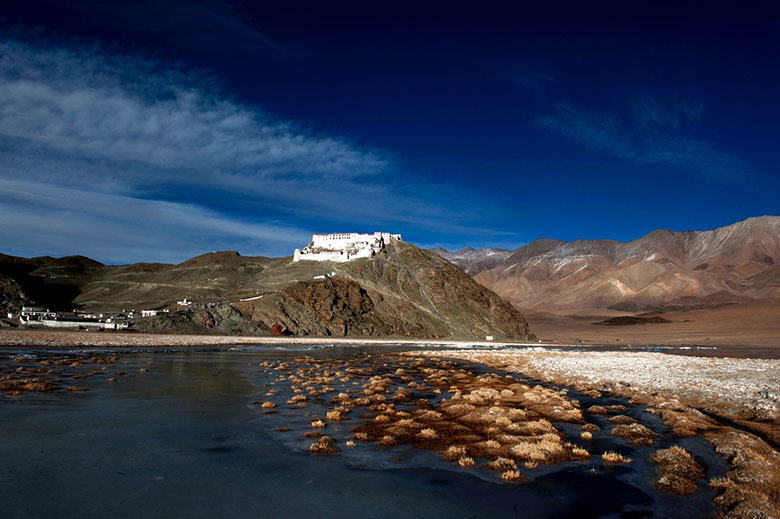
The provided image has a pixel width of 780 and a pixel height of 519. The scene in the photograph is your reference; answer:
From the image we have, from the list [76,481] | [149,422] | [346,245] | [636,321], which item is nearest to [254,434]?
[149,422]

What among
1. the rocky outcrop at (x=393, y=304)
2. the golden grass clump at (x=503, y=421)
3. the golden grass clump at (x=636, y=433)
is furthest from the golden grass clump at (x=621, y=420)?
the rocky outcrop at (x=393, y=304)

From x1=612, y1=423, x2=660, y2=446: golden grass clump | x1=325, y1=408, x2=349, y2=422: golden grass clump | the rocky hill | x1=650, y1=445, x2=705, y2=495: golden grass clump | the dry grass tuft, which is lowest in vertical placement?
the dry grass tuft

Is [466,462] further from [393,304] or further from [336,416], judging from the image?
[393,304]

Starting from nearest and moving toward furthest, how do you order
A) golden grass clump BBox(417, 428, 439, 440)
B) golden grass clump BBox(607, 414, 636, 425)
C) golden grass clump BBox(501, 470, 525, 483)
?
golden grass clump BBox(501, 470, 525, 483) → golden grass clump BBox(417, 428, 439, 440) → golden grass clump BBox(607, 414, 636, 425)

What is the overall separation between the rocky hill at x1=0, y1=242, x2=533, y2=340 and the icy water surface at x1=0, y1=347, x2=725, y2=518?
78912 millimetres

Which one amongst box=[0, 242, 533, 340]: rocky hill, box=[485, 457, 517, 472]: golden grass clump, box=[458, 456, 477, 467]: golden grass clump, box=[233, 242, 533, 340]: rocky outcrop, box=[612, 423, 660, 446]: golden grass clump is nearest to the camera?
box=[485, 457, 517, 472]: golden grass clump

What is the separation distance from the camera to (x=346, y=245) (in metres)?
146

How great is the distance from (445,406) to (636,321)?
168390 millimetres

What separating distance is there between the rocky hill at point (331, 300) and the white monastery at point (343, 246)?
350 centimetres

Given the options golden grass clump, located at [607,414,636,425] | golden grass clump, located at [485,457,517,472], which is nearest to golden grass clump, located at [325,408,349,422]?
golden grass clump, located at [485,457,517,472]

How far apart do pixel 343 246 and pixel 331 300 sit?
43.1m

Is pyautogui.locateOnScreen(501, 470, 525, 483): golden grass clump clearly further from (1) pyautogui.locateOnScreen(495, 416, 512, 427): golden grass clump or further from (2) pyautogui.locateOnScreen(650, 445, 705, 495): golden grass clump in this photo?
(1) pyautogui.locateOnScreen(495, 416, 512, 427): golden grass clump

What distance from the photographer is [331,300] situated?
10569 centimetres

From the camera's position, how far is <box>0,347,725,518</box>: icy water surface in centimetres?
933
